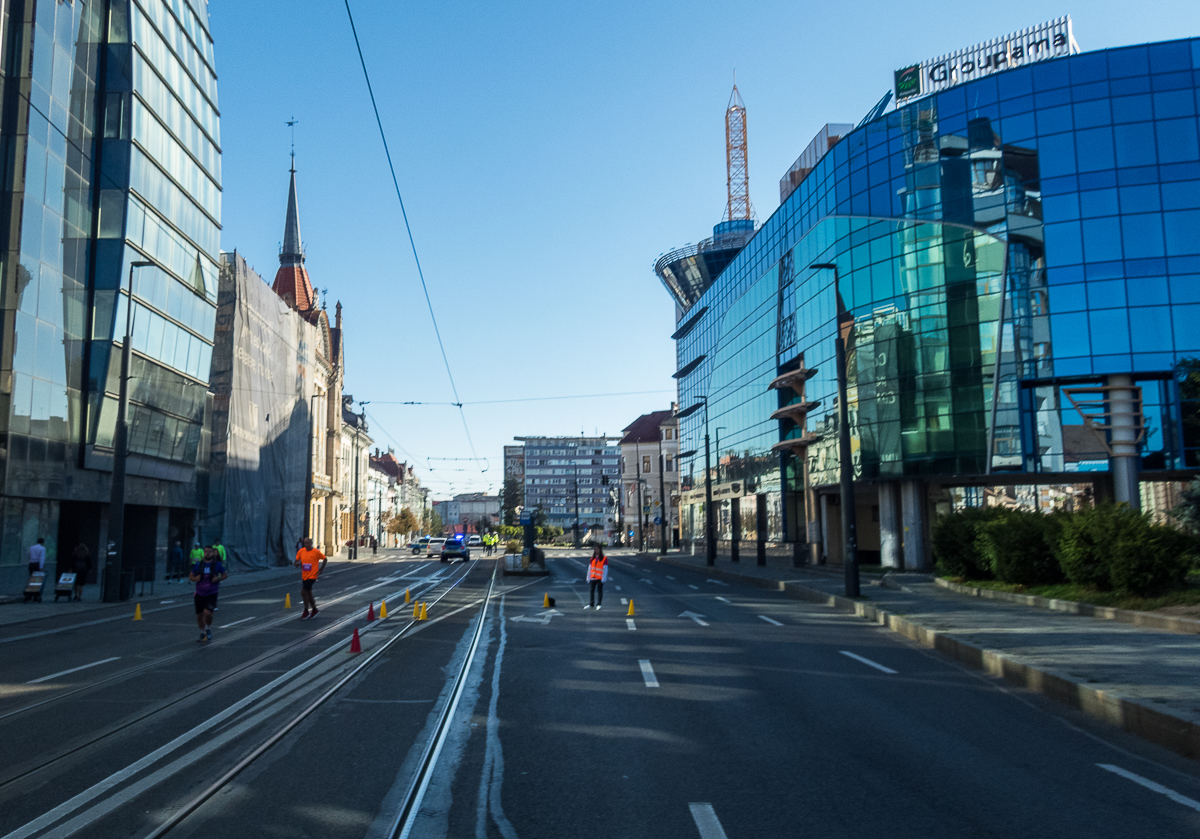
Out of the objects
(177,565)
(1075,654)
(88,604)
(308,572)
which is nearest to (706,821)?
(1075,654)

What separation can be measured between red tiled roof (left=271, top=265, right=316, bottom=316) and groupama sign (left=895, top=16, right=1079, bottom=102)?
5943cm

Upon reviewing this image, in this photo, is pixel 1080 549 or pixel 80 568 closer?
pixel 1080 549

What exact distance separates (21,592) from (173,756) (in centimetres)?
2622

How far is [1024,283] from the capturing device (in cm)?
3881

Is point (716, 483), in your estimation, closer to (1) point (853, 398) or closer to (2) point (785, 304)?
(2) point (785, 304)

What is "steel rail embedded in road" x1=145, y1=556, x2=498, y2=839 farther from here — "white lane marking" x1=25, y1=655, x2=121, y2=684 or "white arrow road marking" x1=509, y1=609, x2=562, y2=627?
"white arrow road marking" x1=509, y1=609, x2=562, y2=627

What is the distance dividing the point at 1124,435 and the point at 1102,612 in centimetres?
2291

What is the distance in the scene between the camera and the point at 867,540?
185 feet

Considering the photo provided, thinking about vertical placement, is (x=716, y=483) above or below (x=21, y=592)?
above

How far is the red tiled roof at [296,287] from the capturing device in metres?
87.0

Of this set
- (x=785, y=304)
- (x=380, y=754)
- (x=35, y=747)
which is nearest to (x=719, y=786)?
(x=380, y=754)

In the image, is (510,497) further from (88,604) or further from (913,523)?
(88,604)

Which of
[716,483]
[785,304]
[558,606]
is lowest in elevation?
[558,606]

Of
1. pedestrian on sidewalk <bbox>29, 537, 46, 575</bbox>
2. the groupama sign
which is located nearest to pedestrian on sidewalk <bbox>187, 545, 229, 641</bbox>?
pedestrian on sidewalk <bbox>29, 537, 46, 575</bbox>
